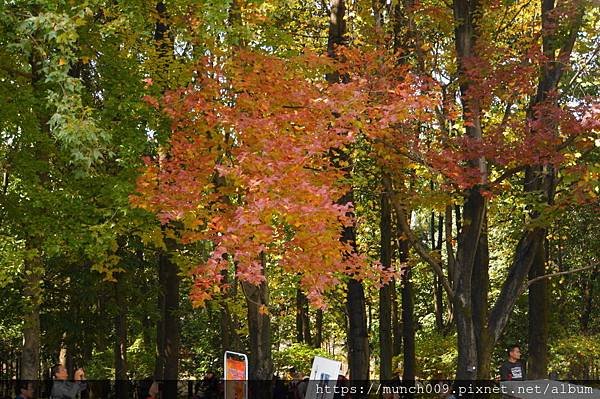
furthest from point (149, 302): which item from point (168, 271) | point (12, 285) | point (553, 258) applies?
point (553, 258)

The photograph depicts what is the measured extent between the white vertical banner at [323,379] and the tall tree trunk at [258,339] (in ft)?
14.8

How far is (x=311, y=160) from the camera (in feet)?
47.3

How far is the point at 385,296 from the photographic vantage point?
21.8 meters

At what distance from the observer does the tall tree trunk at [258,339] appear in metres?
15.0

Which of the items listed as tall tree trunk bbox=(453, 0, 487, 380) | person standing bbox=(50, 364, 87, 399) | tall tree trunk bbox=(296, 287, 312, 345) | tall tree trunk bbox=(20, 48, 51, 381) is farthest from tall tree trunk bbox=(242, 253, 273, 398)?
tall tree trunk bbox=(296, 287, 312, 345)

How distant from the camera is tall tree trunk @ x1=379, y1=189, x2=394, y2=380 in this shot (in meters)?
21.3

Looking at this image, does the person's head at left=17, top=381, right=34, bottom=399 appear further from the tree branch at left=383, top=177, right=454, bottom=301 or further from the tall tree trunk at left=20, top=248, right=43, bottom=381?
the tree branch at left=383, top=177, right=454, bottom=301

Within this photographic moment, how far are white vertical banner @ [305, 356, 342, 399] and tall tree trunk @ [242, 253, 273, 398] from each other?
4.50 meters

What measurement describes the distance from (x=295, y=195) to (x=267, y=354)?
15.6ft

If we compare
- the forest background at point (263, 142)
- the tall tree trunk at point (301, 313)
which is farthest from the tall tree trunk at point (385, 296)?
the tall tree trunk at point (301, 313)

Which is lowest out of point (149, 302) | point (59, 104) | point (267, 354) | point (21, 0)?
point (267, 354)

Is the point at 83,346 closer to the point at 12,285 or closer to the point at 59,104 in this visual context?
the point at 12,285

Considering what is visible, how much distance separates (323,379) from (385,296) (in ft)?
38.0

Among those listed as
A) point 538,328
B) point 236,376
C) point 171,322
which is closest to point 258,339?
point 171,322
